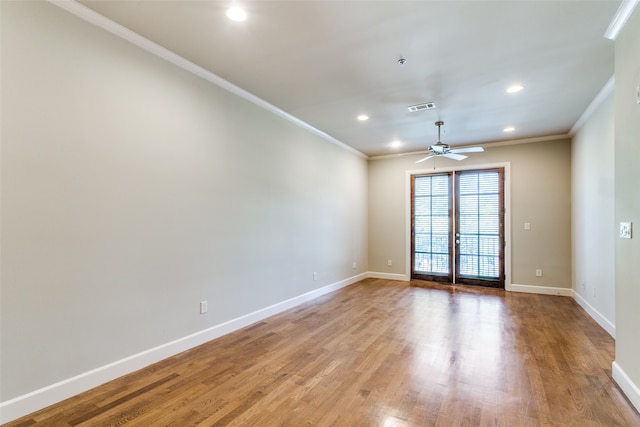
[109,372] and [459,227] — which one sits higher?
[459,227]

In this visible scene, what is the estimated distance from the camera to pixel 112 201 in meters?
2.46

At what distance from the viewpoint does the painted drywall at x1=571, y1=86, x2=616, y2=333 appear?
356cm

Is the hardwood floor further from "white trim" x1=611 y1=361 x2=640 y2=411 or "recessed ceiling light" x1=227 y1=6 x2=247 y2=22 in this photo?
"recessed ceiling light" x1=227 y1=6 x2=247 y2=22

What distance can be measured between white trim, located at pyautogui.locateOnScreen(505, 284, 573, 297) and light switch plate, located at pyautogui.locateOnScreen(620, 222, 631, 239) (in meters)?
3.81

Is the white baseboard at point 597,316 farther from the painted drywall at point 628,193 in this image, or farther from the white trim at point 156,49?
the white trim at point 156,49

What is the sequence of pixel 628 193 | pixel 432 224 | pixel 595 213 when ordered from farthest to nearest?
1. pixel 432 224
2. pixel 595 213
3. pixel 628 193

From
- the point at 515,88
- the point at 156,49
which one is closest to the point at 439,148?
the point at 515,88

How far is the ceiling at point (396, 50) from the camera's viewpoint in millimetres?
2252

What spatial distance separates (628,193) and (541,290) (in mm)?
4051

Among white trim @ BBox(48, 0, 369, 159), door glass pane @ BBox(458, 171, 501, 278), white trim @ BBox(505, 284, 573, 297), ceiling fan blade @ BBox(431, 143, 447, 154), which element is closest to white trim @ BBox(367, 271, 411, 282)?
door glass pane @ BBox(458, 171, 501, 278)

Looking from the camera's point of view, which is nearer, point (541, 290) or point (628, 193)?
point (628, 193)

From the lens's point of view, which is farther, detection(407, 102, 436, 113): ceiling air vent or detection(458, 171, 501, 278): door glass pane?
detection(458, 171, 501, 278): door glass pane

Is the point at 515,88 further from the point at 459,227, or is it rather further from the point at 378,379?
the point at 378,379

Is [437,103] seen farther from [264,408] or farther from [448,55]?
[264,408]
